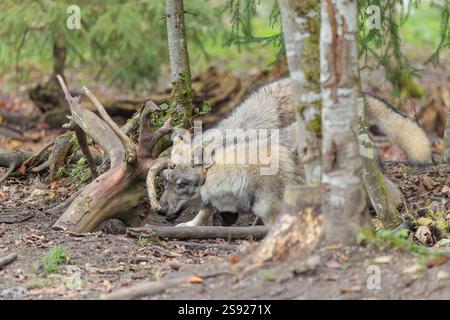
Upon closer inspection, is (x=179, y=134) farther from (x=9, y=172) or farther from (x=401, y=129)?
(x=401, y=129)

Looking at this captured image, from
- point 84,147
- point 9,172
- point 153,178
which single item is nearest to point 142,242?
point 153,178

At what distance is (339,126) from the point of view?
5613 mm

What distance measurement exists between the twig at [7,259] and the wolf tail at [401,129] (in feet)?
16.6

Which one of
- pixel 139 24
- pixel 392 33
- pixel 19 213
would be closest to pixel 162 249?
pixel 19 213

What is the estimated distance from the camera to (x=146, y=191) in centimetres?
870

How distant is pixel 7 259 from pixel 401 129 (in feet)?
18.4

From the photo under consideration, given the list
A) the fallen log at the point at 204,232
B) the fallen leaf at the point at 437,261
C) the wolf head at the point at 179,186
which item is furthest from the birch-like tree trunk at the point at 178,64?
the fallen leaf at the point at 437,261

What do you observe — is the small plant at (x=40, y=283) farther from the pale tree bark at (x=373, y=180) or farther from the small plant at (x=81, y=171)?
the small plant at (x=81, y=171)

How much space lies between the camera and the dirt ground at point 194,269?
208 inches

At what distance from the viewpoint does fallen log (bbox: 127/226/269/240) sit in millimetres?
8055

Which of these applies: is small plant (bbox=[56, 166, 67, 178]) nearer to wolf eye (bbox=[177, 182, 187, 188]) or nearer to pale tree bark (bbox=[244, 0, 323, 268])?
wolf eye (bbox=[177, 182, 187, 188])

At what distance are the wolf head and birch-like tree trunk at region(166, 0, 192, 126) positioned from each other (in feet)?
3.83

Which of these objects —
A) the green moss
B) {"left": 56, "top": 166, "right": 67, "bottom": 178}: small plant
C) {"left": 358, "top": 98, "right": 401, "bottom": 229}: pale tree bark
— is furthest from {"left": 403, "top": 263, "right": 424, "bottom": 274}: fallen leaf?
{"left": 56, "top": 166, "right": 67, "bottom": 178}: small plant

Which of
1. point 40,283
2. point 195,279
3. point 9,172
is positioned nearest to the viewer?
point 195,279
